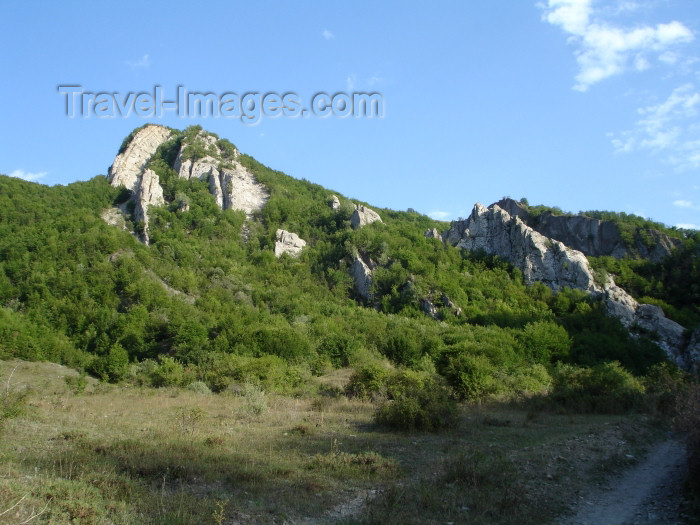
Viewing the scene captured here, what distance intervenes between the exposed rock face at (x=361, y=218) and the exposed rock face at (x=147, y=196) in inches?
957

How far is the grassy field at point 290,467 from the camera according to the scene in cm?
622

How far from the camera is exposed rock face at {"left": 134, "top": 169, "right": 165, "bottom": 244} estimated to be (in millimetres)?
55688

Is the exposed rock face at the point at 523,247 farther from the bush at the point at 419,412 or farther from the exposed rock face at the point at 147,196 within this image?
the bush at the point at 419,412

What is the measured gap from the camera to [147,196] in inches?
2295

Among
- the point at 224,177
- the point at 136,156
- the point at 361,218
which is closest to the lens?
the point at 361,218

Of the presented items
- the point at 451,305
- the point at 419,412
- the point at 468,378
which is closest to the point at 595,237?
the point at 451,305

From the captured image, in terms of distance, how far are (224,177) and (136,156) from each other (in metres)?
17.3

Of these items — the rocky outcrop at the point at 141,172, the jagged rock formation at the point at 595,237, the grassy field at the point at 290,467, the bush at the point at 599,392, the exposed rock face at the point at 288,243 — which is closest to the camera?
the grassy field at the point at 290,467

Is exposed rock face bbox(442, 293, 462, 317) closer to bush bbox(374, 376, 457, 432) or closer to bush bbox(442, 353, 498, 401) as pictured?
bush bbox(442, 353, 498, 401)

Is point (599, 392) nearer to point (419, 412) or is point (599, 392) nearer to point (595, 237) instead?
point (419, 412)

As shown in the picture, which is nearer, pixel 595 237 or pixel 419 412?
pixel 419 412

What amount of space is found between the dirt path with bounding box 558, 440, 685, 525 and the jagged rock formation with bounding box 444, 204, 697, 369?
33.9 metres

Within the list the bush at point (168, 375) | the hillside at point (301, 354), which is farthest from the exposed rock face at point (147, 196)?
the bush at point (168, 375)

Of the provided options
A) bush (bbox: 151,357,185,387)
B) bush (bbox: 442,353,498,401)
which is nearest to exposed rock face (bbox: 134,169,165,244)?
bush (bbox: 151,357,185,387)
